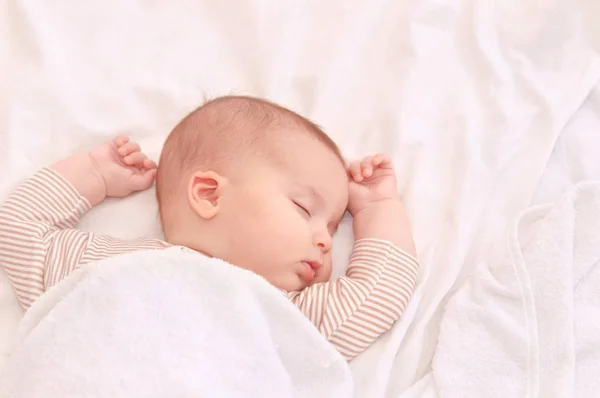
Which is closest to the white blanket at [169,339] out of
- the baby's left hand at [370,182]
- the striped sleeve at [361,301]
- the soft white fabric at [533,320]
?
the striped sleeve at [361,301]

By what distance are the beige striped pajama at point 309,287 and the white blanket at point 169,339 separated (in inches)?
3.2

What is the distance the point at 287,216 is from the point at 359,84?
0.39 meters

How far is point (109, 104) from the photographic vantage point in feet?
4.52

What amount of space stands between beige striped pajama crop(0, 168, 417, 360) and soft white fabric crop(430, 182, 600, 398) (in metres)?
0.10

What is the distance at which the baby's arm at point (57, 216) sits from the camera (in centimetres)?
114

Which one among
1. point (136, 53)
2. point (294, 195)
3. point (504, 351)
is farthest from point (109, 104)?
point (504, 351)

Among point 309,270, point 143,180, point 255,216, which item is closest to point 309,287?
point 309,270

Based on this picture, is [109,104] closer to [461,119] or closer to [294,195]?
[294,195]

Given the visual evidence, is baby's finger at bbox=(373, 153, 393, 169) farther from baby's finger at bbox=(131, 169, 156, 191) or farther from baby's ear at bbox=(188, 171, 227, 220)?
baby's finger at bbox=(131, 169, 156, 191)

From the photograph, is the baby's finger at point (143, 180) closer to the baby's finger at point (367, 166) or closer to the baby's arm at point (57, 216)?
the baby's arm at point (57, 216)

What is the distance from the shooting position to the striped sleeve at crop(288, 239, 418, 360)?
1.12 m

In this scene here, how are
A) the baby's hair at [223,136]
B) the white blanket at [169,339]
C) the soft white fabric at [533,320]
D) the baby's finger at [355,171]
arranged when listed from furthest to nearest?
1. the baby's finger at [355,171]
2. the baby's hair at [223,136]
3. the soft white fabric at [533,320]
4. the white blanket at [169,339]

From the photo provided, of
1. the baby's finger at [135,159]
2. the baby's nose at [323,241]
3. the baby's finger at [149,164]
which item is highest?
the baby's finger at [135,159]

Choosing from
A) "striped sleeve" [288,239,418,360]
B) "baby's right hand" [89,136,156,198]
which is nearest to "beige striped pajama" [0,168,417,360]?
"striped sleeve" [288,239,418,360]
